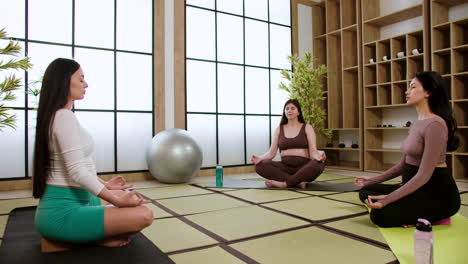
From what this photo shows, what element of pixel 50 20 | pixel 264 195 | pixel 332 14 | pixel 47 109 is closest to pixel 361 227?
pixel 264 195

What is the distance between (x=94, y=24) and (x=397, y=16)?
4094 millimetres

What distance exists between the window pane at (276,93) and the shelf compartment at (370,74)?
1.25 m

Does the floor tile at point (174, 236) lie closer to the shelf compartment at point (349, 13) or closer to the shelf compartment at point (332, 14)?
the shelf compartment at point (349, 13)

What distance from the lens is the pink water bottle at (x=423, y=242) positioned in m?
1.34

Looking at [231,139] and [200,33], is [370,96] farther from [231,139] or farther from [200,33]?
[200,33]

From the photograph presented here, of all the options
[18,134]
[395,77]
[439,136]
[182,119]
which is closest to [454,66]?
[395,77]

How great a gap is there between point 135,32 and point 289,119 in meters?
2.36

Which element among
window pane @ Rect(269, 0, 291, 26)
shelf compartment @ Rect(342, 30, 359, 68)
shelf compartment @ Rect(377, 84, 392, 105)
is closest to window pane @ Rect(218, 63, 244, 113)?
window pane @ Rect(269, 0, 291, 26)

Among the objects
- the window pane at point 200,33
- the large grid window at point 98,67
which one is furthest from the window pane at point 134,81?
the window pane at point 200,33

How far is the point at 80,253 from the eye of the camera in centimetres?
167

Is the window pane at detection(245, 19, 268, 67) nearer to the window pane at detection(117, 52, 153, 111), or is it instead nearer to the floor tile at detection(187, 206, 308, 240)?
the window pane at detection(117, 52, 153, 111)

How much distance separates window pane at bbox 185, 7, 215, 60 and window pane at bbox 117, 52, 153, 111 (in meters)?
0.67

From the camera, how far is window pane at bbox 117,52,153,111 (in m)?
4.45

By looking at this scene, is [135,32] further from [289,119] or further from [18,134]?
[289,119]
